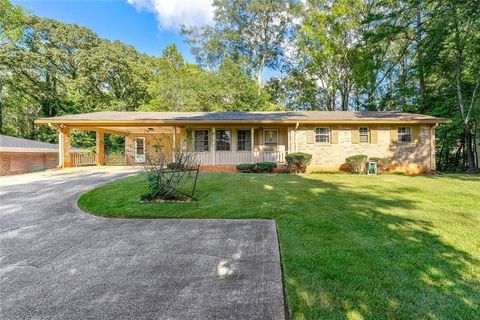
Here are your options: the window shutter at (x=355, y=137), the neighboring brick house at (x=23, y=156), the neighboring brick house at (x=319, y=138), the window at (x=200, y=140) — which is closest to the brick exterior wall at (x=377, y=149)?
the neighboring brick house at (x=319, y=138)

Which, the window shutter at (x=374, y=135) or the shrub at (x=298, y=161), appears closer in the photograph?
the shrub at (x=298, y=161)

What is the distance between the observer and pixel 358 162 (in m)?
12.2

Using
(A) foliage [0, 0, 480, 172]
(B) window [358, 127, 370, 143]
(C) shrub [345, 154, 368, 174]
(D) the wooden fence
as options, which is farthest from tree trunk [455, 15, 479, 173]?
(D) the wooden fence

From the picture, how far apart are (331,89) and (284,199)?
21.3m

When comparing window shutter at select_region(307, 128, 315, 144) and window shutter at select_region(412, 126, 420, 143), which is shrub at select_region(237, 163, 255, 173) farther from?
window shutter at select_region(412, 126, 420, 143)

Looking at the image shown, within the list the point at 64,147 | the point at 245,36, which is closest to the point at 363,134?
the point at 64,147

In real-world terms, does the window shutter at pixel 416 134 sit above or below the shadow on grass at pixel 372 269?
above

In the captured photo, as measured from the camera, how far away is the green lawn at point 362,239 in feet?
7.22

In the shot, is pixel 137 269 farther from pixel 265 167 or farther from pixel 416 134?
pixel 416 134

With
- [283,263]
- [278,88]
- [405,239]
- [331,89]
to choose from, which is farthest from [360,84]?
[283,263]

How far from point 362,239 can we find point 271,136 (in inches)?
410

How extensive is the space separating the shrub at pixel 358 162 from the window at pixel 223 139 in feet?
21.2

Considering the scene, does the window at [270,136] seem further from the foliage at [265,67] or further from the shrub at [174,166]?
the foliage at [265,67]

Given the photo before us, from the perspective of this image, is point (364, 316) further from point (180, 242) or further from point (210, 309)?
point (180, 242)
